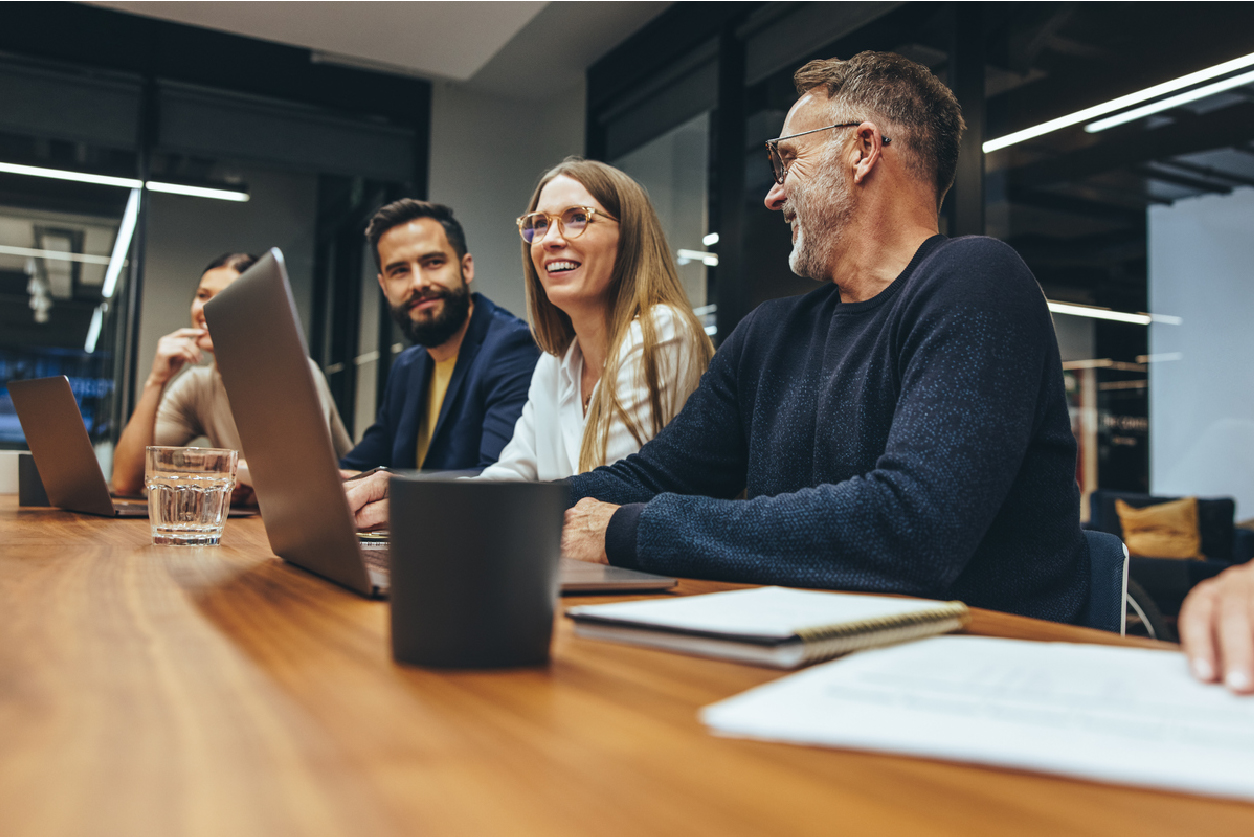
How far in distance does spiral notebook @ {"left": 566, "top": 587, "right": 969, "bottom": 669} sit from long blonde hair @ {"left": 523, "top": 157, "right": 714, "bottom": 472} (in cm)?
117

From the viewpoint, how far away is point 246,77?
4.81 metres

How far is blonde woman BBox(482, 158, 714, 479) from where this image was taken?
183 centimetres

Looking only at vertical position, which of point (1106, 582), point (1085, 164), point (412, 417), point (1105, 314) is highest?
point (1085, 164)

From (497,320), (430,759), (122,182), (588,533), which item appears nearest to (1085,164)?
(497,320)

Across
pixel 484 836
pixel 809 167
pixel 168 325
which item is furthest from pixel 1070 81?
pixel 168 325

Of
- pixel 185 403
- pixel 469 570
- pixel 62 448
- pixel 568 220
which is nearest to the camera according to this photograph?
pixel 469 570

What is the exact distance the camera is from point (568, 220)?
2.01 meters

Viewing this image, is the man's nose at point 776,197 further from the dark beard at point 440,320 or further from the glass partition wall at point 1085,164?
the glass partition wall at point 1085,164

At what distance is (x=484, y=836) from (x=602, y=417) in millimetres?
1534

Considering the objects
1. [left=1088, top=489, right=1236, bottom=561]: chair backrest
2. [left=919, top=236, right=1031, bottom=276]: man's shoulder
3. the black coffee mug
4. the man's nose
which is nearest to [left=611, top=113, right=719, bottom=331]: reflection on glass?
[left=1088, top=489, right=1236, bottom=561]: chair backrest

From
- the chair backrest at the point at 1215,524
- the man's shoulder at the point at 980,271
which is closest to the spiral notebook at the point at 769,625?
the man's shoulder at the point at 980,271

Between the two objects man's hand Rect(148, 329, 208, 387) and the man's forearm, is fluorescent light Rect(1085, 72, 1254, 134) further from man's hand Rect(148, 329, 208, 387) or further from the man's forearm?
the man's forearm

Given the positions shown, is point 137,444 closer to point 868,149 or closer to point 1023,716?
point 868,149

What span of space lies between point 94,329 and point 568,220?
12.2 feet
